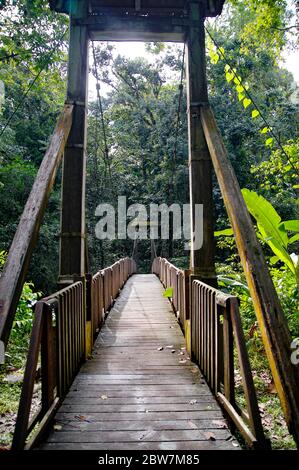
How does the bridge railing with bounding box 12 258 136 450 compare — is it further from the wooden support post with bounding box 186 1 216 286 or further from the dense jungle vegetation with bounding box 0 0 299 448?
the wooden support post with bounding box 186 1 216 286

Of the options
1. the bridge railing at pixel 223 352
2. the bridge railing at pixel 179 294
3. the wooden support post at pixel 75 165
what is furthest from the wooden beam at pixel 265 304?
the wooden support post at pixel 75 165

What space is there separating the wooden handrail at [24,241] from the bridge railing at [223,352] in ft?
4.07

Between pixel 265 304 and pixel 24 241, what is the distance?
4.56 ft

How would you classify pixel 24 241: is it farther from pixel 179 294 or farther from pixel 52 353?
pixel 179 294

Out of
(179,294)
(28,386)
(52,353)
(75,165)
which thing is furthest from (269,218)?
(28,386)

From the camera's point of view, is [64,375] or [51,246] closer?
Answer: [64,375]

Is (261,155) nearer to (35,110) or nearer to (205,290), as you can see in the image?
(35,110)

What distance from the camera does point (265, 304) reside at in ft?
6.24

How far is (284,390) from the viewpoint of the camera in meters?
1.64

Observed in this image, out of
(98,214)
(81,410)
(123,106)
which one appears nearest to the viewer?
(81,410)

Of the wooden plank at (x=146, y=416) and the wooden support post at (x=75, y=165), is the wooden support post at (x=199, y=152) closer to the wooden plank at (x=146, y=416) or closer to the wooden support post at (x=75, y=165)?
the wooden support post at (x=75, y=165)

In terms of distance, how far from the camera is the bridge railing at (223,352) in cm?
186
